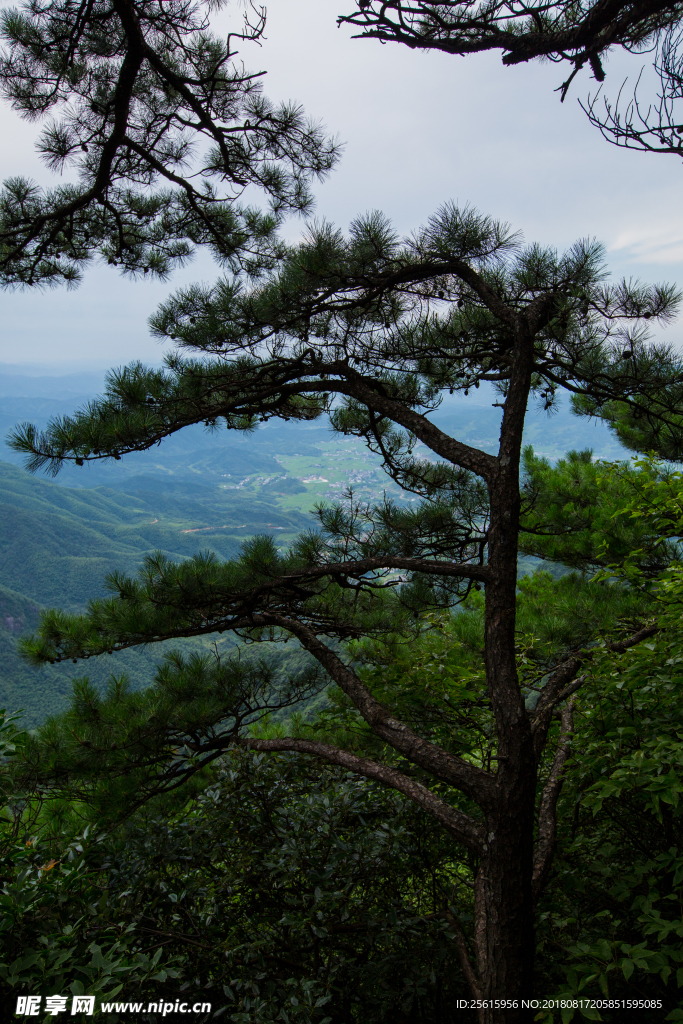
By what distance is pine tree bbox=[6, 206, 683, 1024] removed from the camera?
2082 millimetres

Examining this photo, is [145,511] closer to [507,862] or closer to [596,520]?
[596,520]

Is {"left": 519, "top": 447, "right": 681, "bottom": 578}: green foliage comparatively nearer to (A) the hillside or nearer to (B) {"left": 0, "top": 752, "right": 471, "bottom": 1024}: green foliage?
(B) {"left": 0, "top": 752, "right": 471, "bottom": 1024}: green foliage

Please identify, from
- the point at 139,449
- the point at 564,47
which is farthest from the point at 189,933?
the point at 564,47

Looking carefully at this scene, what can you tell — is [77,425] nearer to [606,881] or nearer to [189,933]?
[189,933]

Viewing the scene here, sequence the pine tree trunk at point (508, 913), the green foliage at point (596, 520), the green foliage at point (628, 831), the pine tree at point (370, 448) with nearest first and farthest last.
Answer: the green foliage at point (628, 831)
the pine tree trunk at point (508, 913)
the pine tree at point (370, 448)
the green foliage at point (596, 520)

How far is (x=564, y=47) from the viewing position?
1513mm

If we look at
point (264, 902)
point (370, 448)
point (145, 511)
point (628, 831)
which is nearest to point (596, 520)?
point (370, 448)

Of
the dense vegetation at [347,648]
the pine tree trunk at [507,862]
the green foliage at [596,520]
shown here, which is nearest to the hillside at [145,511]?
the green foliage at [596,520]

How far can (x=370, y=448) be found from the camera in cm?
277

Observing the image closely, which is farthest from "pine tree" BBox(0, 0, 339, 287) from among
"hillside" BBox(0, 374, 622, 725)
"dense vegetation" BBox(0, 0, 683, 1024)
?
"hillside" BBox(0, 374, 622, 725)

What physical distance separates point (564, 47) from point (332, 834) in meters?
2.43

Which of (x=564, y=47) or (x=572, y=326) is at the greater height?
(x=564, y=47)

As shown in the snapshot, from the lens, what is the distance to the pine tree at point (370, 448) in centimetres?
208

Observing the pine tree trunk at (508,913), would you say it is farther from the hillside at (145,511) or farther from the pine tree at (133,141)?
the hillside at (145,511)
